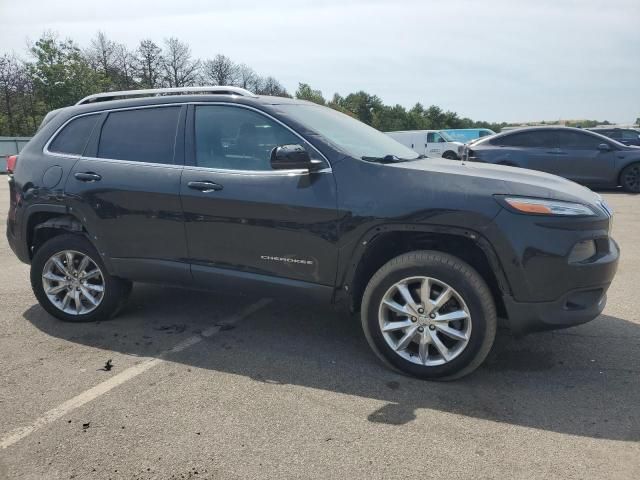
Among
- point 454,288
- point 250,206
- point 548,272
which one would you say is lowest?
point 454,288

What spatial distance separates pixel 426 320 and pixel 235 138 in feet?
6.11

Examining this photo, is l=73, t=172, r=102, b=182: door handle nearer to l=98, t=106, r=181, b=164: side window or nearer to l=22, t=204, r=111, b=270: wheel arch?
l=98, t=106, r=181, b=164: side window

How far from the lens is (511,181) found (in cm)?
334

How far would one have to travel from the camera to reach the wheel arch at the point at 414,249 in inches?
128

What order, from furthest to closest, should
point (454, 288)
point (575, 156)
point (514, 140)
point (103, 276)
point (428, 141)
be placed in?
point (428, 141) < point (514, 140) < point (575, 156) < point (103, 276) < point (454, 288)

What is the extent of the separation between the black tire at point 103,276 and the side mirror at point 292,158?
1.84 meters

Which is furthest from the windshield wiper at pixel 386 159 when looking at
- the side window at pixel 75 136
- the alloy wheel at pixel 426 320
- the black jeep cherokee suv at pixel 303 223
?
the side window at pixel 75 136

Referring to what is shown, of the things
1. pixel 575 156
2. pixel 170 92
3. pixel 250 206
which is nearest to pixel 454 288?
pixel 250 206

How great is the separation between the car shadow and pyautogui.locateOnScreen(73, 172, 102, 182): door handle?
3.95 feet

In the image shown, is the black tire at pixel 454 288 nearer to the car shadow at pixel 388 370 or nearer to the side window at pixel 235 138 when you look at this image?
the car shadow at pixel 388 370

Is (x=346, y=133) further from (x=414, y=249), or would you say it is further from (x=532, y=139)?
(x=532, y=139)

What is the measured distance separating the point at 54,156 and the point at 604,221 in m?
4.18

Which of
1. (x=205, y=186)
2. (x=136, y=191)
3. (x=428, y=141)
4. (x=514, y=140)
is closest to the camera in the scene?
(x=205, y=186)

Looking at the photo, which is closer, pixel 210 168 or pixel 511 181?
pixel 511 181
